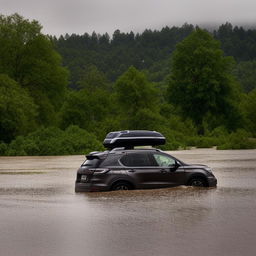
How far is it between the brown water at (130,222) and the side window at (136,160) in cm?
92

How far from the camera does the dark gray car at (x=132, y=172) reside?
18.6 meters

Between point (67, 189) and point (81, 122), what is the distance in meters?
78.2

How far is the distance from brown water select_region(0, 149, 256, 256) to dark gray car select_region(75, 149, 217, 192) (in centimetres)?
34

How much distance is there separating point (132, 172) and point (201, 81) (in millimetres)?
67670

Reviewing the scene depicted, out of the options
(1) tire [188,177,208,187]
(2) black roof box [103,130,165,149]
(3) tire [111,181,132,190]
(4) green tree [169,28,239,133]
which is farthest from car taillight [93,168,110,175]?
(4) green tree [169,28,239,133]

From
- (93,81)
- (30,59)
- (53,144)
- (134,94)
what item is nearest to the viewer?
(53,144)

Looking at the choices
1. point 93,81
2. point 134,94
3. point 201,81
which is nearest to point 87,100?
point 134,94

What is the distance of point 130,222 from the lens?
12648 mm

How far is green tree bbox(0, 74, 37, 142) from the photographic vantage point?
55.9 meters

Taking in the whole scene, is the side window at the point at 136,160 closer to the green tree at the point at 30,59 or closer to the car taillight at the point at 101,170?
the car taillight at the point at 101,170

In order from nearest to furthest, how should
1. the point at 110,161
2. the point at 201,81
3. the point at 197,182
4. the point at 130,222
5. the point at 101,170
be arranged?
1. the point at 130,222
2. the point at 101,170
3. the point at 110,161
4. the point at 197,182
5. the point at 201,81

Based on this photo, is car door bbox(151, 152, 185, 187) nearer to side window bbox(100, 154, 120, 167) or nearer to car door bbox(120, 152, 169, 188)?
car door bbox(120, 152, 169, 188)

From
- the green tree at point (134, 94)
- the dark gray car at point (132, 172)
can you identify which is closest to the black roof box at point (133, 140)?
the dark gray car at point (132, 172)

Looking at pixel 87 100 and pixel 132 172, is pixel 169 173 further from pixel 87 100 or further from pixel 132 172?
pixel 87 100
